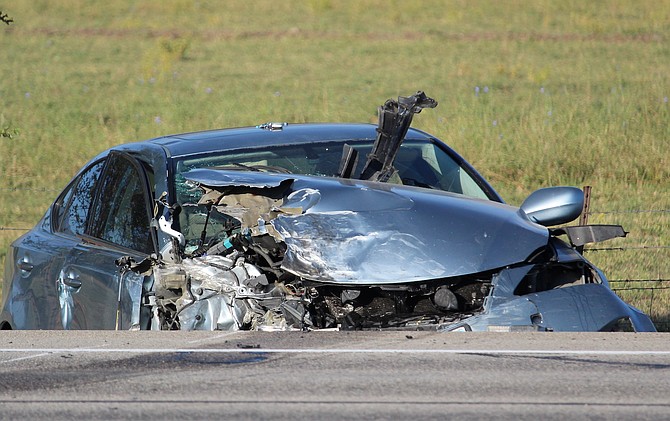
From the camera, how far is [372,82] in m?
Result: 27.0

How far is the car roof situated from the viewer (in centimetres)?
744

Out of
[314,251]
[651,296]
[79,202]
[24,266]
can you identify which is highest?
[314,251]

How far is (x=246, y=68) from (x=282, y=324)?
79.7 feet

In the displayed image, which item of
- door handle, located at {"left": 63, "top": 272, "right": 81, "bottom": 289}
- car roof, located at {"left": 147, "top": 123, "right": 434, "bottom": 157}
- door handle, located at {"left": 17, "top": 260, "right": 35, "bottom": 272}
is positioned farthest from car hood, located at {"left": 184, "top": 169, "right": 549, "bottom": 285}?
door handle, located at {"left": 17, "top": 260, "right": 35, "bottom": 272}

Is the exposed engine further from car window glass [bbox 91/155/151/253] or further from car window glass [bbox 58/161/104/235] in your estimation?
car window glass [bbox 58/161/104/235]

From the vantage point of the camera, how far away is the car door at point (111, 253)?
6.53m

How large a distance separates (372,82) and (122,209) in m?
20.0

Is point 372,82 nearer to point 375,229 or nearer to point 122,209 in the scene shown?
point 122,209

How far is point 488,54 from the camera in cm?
3112

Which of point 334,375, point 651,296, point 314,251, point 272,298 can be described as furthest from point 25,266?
point 651,296

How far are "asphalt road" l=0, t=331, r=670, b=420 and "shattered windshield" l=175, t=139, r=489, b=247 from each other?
0.80 m

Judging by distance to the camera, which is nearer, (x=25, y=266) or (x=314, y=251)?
(x=314, y=251)

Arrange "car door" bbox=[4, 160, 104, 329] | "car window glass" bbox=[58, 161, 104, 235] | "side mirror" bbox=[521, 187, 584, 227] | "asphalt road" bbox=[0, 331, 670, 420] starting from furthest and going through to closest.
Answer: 1. "car window glass" bbox=[58, 161, 104, 235]
2. "car door" bbox=[4, 160, 104, 329]
3. "side mirror" bbox=[521, 187, 584, 227]
4. "asphalt road" bbox=[0, 331, 670, 420]

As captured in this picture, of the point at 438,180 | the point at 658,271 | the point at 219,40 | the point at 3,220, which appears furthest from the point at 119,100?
the point at 438,180
